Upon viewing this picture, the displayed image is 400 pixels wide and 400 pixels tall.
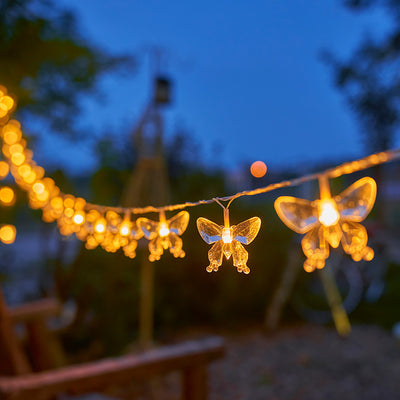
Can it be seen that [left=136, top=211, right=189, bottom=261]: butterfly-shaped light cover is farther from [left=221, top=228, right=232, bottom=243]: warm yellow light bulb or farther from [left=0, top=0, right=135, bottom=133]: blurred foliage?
[left=0, top=0, right=135, bottom=133]: blurred foliage

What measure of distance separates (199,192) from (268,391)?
6.23ft

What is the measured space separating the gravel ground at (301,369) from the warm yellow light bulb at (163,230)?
6.87 ft

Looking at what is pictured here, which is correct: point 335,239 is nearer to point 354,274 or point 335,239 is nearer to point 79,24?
point 79,24

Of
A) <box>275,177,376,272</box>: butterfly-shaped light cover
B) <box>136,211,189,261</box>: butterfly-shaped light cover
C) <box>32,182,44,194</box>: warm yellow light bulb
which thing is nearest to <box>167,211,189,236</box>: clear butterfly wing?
<box>136,211,189,261</box>: butterfly-shaped light cover

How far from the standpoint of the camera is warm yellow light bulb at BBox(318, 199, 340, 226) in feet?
1.97

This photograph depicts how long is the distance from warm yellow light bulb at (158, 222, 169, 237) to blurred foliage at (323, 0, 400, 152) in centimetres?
366

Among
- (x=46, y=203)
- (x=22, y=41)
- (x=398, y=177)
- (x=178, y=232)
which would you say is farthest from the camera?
(x=398, y=177)

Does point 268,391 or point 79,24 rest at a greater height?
point 79,24

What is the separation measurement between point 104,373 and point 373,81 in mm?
3795

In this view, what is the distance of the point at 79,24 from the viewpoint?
322cm

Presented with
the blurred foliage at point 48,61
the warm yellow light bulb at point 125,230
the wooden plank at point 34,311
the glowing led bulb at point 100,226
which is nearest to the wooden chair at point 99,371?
the wooden plank at point 34,311

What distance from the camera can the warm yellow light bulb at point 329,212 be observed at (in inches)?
23.6

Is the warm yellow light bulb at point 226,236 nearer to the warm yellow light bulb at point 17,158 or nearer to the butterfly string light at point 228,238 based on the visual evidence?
the butterfly string light at point 228,238

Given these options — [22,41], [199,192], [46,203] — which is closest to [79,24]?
[22,41]
